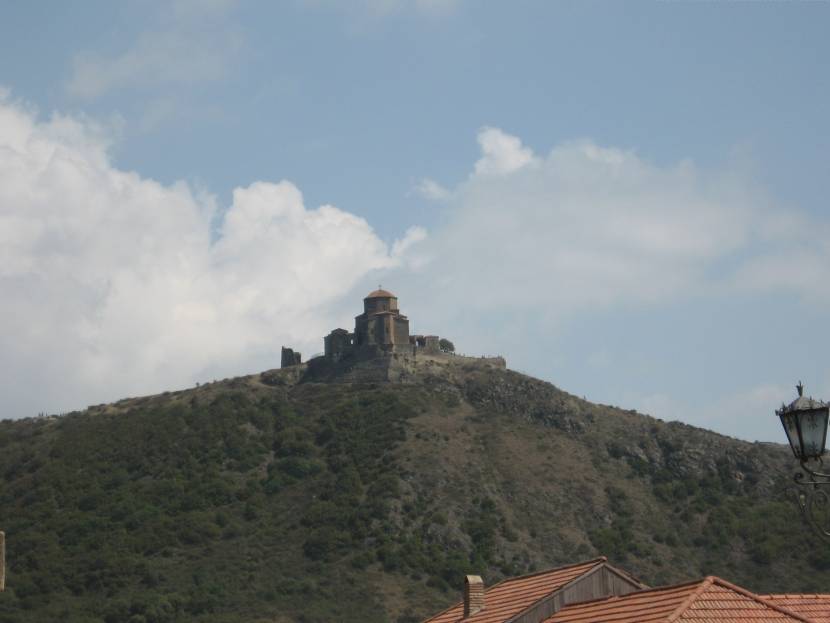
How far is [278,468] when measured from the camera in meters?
110

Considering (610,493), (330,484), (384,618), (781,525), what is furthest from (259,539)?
(781,525)

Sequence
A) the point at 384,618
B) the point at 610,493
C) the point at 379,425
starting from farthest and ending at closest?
1. the point at 379,425
2. the point at 610,493
3. the point at 384,618

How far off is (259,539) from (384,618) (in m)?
17.8

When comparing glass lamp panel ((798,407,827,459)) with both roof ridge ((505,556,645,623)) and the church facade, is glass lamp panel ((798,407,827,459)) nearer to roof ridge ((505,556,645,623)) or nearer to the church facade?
roof ridge ((505,556,645,623))

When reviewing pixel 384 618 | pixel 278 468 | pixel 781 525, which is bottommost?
pixel 384 618

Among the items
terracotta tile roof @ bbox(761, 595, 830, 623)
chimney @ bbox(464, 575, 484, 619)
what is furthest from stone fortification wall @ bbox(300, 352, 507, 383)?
terracotta tile roof @ bbox(761, 595, 830, 623)

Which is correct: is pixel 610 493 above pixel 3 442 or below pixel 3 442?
below

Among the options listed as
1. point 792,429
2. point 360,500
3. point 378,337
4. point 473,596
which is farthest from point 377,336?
point 792,429

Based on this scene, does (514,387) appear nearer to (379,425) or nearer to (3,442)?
(379,425)

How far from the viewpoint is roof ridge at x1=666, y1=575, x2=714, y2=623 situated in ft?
74.7

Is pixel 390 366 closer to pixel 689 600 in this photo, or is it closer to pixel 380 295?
pixel 380 295

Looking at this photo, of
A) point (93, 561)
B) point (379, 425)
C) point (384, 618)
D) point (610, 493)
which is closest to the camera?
point (384, 618)

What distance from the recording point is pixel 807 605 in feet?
85.9

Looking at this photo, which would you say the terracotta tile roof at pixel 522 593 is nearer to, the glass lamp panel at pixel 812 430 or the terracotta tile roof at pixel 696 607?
the terracotta tile roof at pixel 696 607
